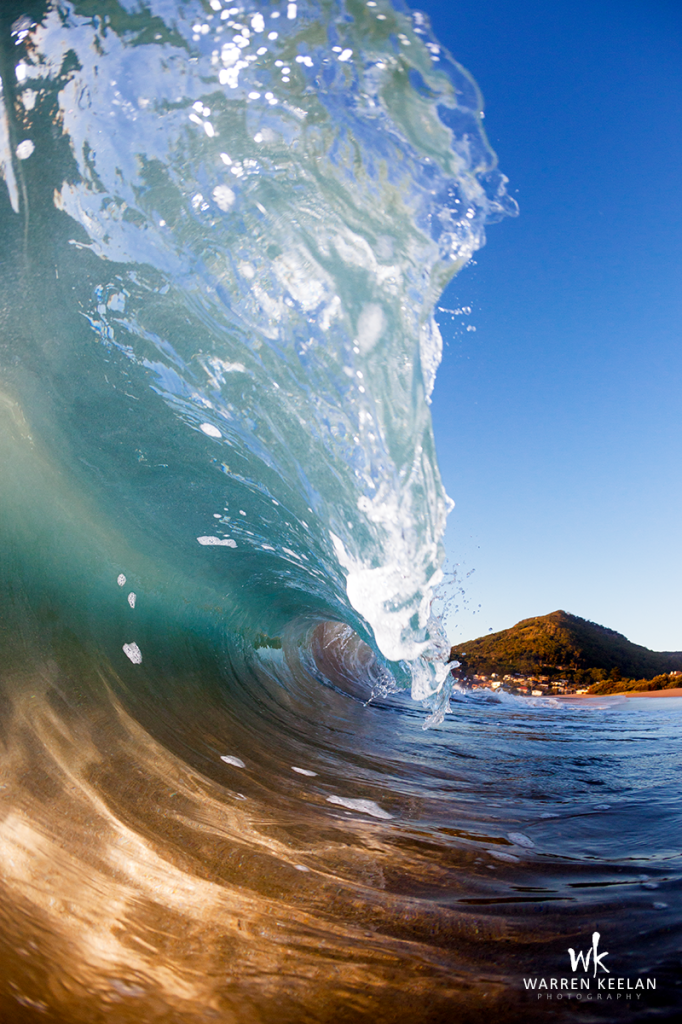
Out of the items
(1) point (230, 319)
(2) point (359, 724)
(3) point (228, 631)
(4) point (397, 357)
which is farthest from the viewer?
(3) point (228, 631)

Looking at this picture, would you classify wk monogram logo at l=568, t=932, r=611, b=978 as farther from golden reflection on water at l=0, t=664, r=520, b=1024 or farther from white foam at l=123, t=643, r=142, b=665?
white foam at l=123, t=643, r=142, b=665

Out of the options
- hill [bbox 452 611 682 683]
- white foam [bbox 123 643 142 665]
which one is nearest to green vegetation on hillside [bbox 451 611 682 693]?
hill [bbox 452 611 682 683]

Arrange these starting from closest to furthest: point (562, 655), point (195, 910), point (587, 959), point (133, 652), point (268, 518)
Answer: point (587, 959), point (195, 910), point (133, 652), point (268, 518), point (562, 655)

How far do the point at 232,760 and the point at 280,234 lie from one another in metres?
3.26

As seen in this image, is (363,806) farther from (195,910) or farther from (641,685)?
(641,685)

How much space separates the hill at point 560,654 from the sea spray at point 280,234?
19.0 metres

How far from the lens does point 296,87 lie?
267cm

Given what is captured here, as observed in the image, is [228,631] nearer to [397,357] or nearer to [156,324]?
[156,324]

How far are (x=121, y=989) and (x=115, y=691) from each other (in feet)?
7.04

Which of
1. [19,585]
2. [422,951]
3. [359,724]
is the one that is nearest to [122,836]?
[422,951]

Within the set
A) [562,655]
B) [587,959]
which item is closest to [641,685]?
[562,655]

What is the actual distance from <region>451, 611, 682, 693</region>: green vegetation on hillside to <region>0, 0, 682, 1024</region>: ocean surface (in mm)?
18481

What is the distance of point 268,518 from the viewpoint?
5.14 metres

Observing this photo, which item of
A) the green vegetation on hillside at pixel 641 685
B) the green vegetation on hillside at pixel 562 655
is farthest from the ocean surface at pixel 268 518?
the green vegetation on hillside at pixel 562 655
